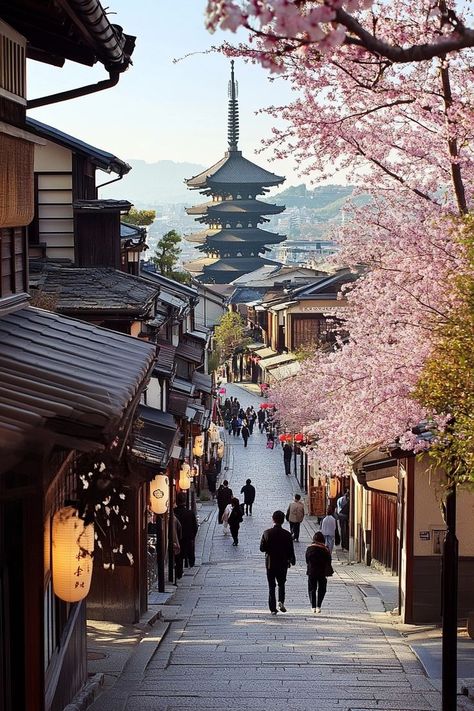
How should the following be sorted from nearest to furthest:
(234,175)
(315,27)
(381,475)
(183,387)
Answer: (315,27)
(381,475)
(183,387)
(234,175)

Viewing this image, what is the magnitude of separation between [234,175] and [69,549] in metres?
109

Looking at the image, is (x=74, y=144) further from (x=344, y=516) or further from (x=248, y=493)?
(x=248, y=493)

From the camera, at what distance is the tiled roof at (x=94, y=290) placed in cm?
1722

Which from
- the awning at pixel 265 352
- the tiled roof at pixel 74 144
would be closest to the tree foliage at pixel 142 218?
the tiled roof at pixel 74 144

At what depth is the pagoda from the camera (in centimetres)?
11600

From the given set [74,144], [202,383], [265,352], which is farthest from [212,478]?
[265,352]

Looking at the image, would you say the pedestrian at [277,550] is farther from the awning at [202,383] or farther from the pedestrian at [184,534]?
the awning at [202,383]

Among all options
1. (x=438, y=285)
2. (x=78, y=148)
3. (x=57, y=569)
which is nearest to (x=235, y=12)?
(x=57, y=569)

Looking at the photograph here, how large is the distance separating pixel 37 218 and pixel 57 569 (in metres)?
12.3

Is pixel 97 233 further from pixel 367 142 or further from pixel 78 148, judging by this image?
pixel 367 142

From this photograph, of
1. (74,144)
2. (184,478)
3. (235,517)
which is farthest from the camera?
(235,517)

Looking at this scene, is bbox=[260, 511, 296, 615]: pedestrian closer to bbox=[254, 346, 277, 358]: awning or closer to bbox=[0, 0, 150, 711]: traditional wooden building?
bbox=[0, 0, 150, 711]: traditional wooden building

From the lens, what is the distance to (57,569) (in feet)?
27.5

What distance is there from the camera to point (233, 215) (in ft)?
388
